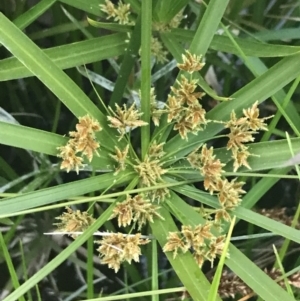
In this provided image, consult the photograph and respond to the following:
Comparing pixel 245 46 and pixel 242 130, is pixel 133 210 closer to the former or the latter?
pixel 242 130

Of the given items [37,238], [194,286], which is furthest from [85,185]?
[37,238]

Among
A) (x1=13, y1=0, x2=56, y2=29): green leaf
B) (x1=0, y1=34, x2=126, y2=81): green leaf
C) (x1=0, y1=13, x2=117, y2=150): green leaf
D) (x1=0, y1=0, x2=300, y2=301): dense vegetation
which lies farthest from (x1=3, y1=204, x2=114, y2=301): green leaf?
(x1=13, y1=0, x2=56, y2=29): green leaf

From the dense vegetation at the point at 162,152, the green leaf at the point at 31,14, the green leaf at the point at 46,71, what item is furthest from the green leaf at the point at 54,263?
the green leaf at the point at 31,14

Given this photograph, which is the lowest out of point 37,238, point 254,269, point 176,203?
point 254,269

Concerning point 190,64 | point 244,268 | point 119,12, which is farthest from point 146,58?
point 244,268

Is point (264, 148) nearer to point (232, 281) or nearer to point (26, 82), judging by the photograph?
point (232, 281)

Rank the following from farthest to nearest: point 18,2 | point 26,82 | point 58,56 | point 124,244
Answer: point 26,82
point 18,2
point 58,56
point 124,244

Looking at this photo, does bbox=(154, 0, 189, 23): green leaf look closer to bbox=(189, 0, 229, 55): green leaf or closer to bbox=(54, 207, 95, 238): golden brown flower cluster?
bbox=(189, 0, 229, 55): green leaf

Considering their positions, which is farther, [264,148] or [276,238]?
[276,238]
